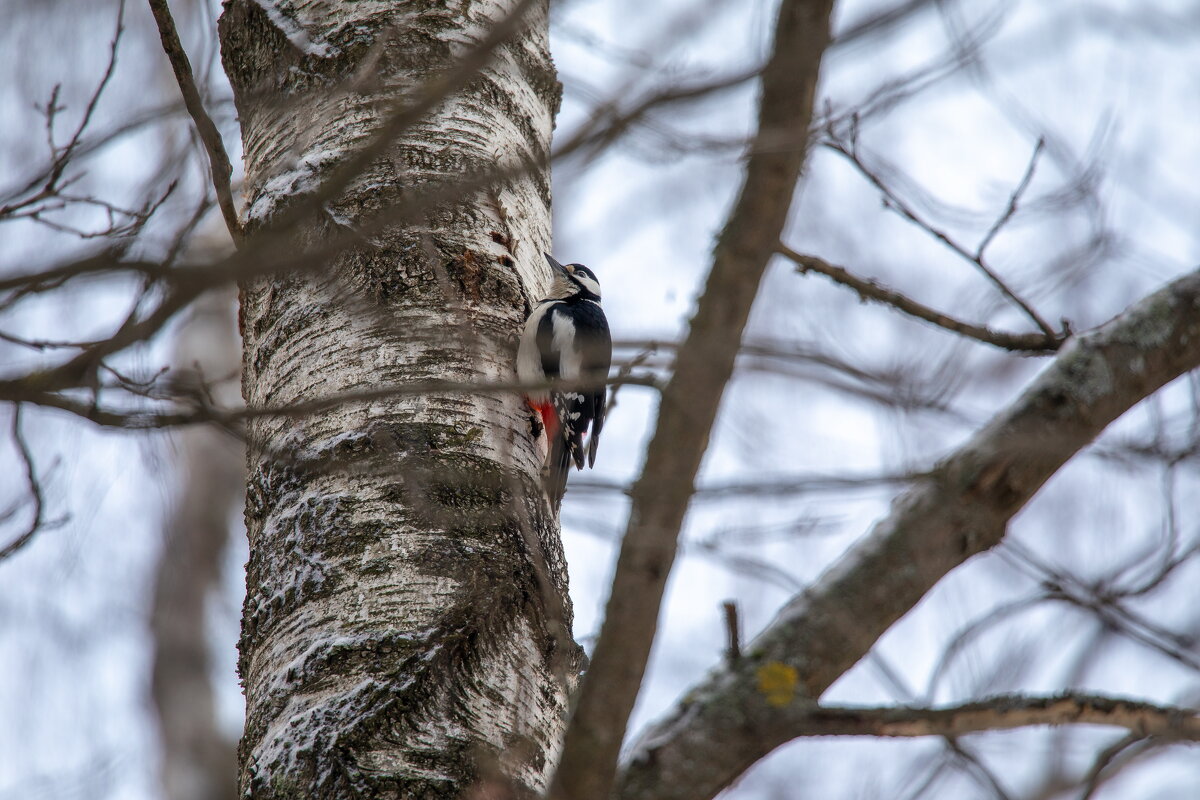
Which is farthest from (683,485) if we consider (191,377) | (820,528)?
(191,377)

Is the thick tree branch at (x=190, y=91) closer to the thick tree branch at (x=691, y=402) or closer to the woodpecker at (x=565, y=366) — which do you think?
the woodpecker at (x=565, y=366)

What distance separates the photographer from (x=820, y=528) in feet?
6.07

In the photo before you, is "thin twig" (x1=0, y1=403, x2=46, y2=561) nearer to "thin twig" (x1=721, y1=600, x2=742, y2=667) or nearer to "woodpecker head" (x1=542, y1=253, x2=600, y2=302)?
"thin twig" (x1=721, y1=600, x2=742, y2=667)

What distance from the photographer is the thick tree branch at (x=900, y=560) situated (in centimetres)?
131

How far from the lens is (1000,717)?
1427 millimetres

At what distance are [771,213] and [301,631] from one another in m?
1.05

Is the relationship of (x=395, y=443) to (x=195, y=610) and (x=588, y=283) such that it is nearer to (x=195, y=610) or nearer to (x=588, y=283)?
(x=588, y=283)

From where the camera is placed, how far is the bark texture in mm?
5617

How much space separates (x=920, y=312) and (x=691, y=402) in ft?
4.13

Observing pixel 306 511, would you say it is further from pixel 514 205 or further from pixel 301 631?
pixel 514 205

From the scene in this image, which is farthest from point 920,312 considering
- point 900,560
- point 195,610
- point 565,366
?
point 195,610

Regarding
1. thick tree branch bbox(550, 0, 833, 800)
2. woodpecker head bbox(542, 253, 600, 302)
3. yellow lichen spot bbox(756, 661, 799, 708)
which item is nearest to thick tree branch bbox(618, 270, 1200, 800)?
yellow lichen spot bbox(756, 661, 799, 708)

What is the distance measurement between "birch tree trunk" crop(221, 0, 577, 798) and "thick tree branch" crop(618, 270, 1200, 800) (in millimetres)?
329

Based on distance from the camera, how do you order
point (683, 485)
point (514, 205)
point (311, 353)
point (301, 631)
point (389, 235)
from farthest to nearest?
point (514, 205) < point (389, 235) < point (311, 353) < point (301, 631) < point (683, 485)
